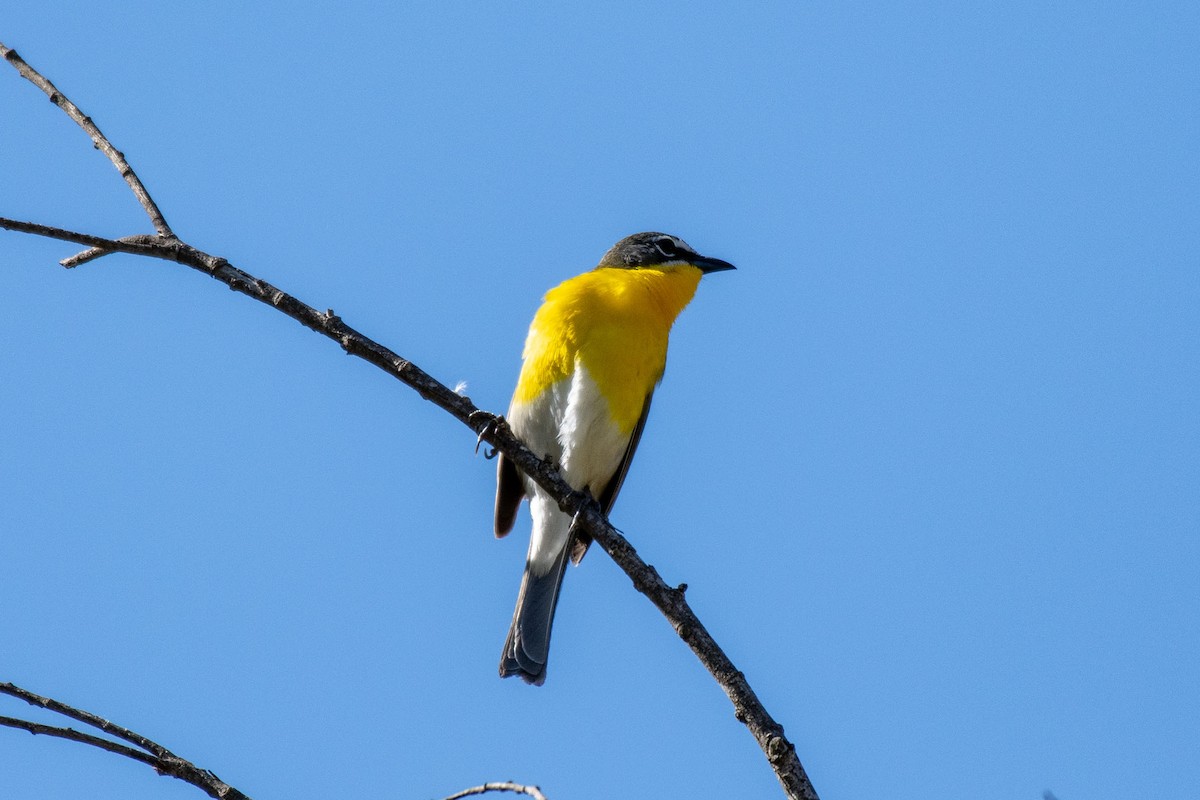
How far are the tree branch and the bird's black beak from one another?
418 centimetres

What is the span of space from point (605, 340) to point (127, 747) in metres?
4.31

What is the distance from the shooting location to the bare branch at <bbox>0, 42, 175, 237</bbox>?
149 inches

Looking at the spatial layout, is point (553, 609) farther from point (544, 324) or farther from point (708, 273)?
point (708, 273)

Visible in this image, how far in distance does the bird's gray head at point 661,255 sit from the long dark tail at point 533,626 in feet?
6.57

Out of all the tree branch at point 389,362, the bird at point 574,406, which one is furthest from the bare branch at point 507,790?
the bird at point 574,406

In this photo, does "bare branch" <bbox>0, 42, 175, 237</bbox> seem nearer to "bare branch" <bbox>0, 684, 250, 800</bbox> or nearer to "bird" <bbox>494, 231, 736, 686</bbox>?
"bare branch" <bbox>0, 684, 250, 800</bbox>

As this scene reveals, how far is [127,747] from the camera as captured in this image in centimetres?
268

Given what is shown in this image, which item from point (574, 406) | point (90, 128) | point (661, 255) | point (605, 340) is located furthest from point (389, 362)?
point (661, 255)

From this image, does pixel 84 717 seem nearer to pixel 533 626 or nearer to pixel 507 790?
pixel 507 790

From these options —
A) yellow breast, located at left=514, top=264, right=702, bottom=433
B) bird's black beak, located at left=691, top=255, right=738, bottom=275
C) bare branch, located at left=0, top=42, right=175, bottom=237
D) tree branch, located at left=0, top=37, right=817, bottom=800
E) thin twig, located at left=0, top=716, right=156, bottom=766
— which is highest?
bird's black beak, located at left=691, top=255, right=738, bottom=275

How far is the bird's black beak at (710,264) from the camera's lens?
822cm

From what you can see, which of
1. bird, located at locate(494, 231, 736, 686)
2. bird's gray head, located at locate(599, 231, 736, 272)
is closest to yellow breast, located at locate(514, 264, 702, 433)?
bird, located at locate(494, 231, 736, 686)

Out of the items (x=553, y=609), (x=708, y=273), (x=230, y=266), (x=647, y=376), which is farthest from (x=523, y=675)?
(x=230, y=266)

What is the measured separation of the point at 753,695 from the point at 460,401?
4.42 feet
